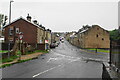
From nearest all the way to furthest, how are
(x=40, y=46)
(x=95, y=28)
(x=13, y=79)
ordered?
(x=13, y=79) < (x=40, y=46) < (x=95, y=28)

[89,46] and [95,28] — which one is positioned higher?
[95,28]

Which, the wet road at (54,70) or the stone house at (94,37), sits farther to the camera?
the stone house at (94,37)

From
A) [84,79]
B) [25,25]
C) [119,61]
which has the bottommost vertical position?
[84,79]

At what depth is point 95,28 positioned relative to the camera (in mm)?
60031

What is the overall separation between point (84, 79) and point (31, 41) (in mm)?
34279

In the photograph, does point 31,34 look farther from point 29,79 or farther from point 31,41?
point 29,79

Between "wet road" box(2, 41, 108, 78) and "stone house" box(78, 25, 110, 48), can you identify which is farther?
"stone house" box(78, 25, 110, 48)

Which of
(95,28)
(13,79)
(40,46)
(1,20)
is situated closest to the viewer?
(13,79)

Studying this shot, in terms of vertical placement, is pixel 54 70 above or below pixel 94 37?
below

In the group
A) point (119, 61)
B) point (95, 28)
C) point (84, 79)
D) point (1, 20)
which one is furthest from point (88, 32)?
point (119, 61)

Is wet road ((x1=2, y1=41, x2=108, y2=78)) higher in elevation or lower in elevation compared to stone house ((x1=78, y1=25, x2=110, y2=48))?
lower

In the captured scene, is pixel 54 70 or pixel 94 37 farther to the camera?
pixel 94 37

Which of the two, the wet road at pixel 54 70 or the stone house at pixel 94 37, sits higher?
the stone house at pixel 94 37

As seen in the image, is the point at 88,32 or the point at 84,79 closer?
the point at 84,79
